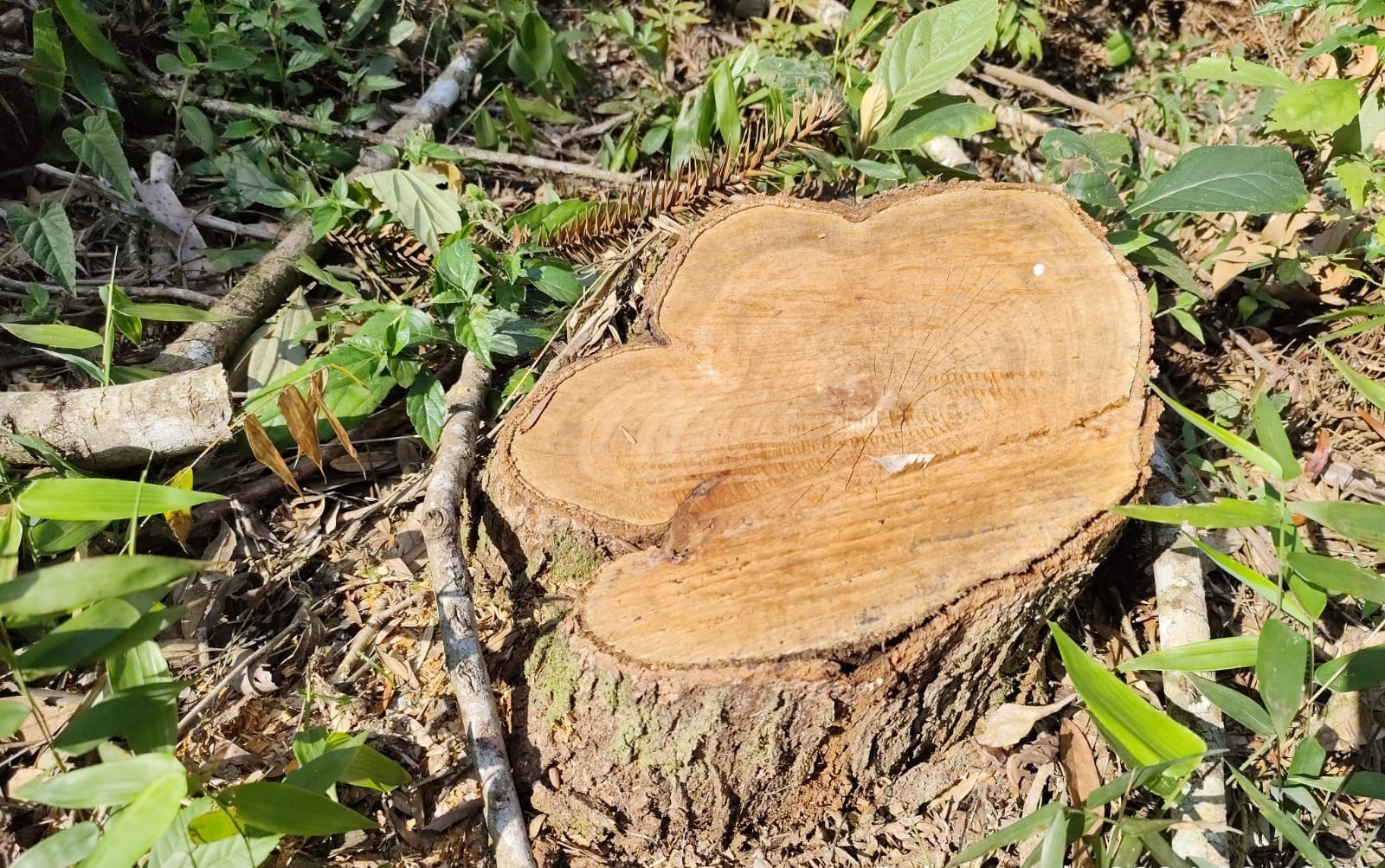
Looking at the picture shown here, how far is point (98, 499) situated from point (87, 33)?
5.71 ft

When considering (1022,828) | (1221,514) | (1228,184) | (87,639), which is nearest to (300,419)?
(87,639)

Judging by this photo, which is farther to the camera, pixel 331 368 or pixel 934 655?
pixel 331 368

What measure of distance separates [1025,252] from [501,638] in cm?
137

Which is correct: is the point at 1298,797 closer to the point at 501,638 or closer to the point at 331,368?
the point at 501,638

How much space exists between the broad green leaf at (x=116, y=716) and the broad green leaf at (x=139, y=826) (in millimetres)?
131

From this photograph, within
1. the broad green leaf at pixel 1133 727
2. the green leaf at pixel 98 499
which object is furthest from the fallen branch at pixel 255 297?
the broad green leaf at pixel 1133 727

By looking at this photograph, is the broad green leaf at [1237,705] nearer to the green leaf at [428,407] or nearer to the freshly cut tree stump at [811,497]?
the freshly cut tree stump at [811,497]

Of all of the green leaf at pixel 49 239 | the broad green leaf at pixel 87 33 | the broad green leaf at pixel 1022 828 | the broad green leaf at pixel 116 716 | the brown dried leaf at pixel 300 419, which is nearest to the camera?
the broad green leaf at pixel 116 716

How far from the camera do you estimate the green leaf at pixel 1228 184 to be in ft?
7.13

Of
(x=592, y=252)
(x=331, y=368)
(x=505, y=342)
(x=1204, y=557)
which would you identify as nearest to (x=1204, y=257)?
(x=1204, y=557)

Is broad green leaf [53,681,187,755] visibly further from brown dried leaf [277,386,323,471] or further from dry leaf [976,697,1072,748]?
dry leaf [976,697,1072,748]

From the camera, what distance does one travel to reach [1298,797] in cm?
160

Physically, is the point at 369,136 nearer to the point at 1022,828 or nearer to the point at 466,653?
the point at 466,653

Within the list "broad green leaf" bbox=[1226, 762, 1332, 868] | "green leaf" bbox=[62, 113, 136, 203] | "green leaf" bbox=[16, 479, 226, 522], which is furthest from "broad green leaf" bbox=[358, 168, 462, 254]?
"broad green leaf" bbox=[1226, 762, 1332, 868]
